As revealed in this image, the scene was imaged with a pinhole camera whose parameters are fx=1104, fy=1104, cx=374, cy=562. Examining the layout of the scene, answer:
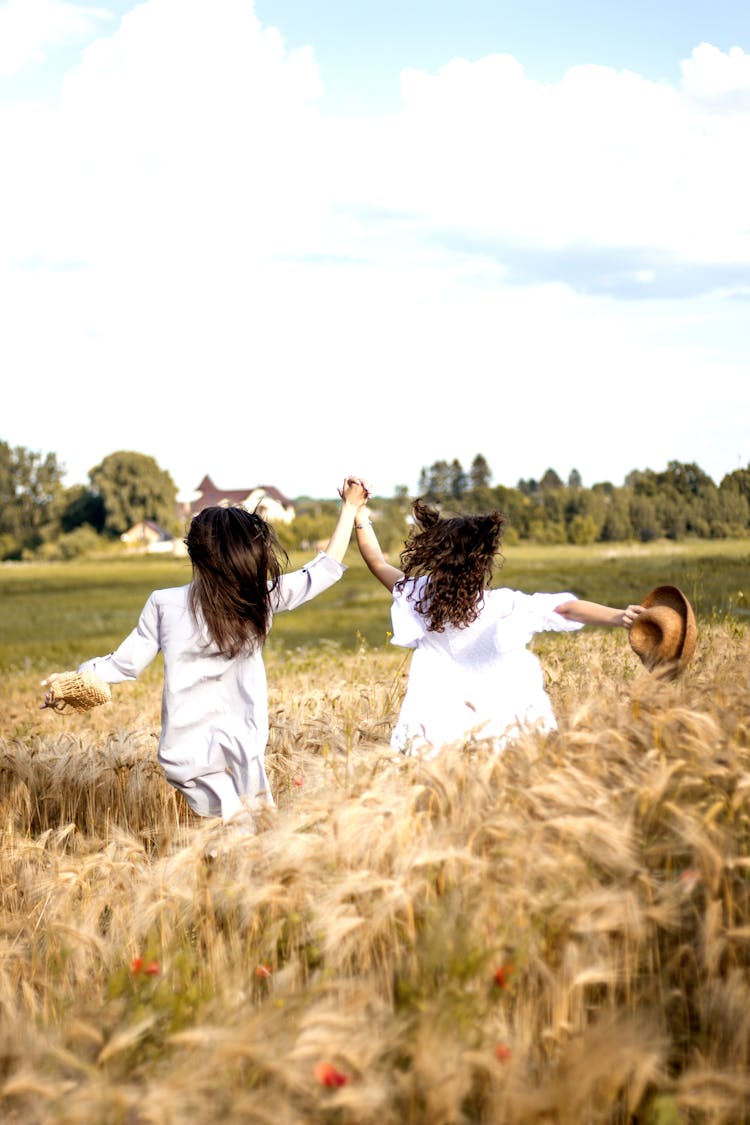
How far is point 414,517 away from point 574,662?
9.45 feet

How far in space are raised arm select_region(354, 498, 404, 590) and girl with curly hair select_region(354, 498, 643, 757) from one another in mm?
442

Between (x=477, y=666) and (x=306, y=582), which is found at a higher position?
(x=306, y=582)

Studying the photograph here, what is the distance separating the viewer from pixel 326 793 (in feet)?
13.9

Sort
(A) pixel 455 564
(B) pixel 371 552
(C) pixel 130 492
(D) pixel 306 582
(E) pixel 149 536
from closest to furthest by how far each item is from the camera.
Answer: (A) pixel 455 564 < (D) pixel 306 582 < (B) pixel 371 552 < (E) pixel 149 536 < (C) pixel 130 492

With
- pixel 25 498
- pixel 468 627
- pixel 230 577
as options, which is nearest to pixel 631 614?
pixel 468 627

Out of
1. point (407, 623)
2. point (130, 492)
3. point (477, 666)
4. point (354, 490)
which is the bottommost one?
point (477, 666)

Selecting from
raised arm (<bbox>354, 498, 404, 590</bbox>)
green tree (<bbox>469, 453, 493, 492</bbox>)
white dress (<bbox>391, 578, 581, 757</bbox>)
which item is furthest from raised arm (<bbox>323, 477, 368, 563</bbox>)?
green tree (<bbox>469, 453, 493, 492</bbox>)

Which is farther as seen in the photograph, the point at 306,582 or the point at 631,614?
the point at 306,582

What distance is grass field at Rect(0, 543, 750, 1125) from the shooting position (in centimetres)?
283

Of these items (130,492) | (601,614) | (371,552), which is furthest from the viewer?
(130,492)

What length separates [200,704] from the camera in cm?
568

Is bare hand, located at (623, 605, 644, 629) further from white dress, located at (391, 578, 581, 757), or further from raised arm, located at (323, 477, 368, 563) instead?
raised arm, located at (323, 477, 368, 563)

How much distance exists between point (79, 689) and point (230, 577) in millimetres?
973

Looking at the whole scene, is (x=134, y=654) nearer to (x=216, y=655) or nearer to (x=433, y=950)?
(x=216, y=655)
